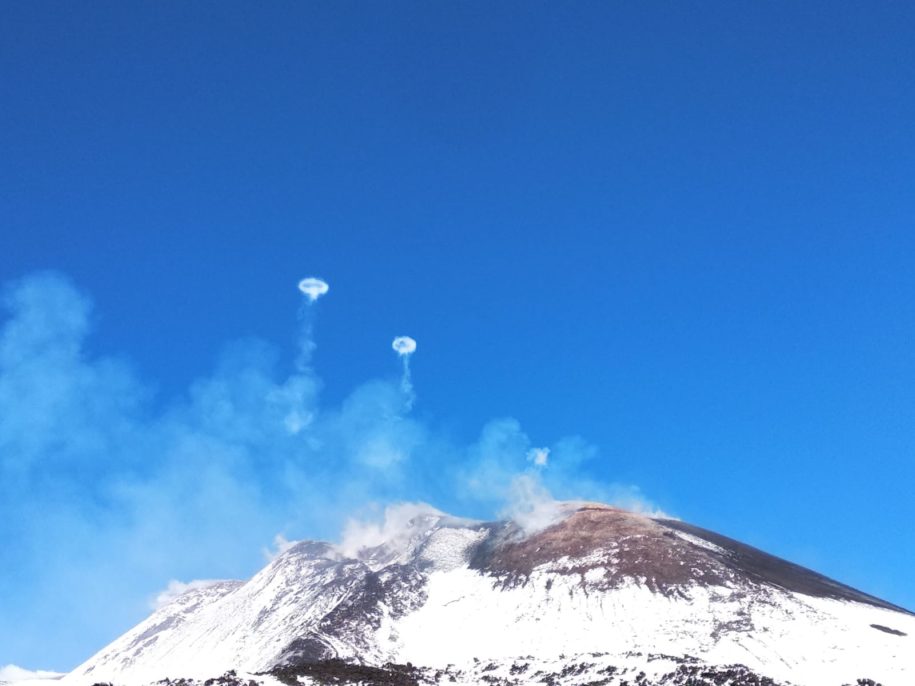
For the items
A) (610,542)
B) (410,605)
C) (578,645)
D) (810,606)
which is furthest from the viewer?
(610,542)

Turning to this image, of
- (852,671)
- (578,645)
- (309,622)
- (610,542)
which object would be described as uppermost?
(610,542)

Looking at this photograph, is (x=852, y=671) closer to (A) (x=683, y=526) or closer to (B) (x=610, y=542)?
(B) (x=610, y=542)

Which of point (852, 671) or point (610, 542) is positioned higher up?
point (610, 542)

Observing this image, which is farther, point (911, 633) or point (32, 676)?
point (32, 676)

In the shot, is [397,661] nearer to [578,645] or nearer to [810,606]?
[578,645]

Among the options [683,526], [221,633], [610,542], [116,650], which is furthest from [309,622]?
[683,526]

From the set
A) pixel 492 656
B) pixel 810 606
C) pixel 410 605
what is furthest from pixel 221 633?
pixel 810 606

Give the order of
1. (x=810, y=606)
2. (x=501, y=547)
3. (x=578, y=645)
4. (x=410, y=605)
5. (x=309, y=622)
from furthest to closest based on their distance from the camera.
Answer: (x=501, y=547) < (x=410, y=605) < (x=309, y=622) < (x=810, y=606) < (x=578, y=645)
